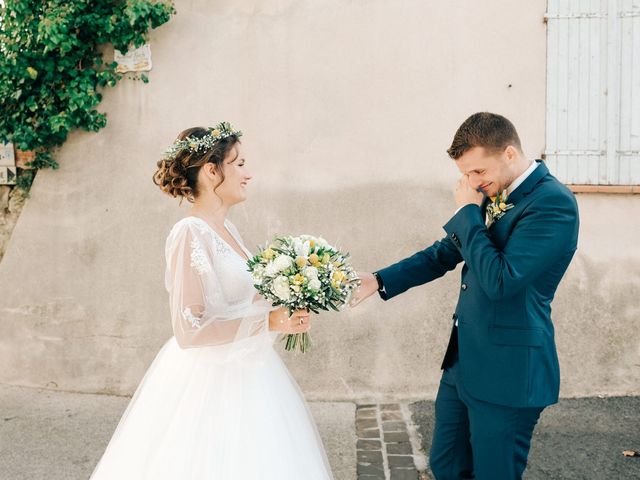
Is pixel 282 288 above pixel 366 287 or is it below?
above

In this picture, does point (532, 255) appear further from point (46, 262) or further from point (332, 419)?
point (46, 262)

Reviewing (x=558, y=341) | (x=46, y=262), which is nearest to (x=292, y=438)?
(x=558, y=341)

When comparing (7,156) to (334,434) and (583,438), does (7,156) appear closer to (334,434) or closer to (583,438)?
(334,434)

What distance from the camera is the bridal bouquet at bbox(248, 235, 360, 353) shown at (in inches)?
112

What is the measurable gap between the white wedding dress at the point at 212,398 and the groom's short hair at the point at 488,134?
→ 1.21m

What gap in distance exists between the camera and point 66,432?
5.06 meters

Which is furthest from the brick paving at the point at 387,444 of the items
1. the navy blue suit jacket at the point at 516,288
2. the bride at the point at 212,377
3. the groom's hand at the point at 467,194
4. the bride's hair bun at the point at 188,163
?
the bride's hair bun at the point at 188,163

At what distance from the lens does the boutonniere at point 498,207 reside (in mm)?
3008

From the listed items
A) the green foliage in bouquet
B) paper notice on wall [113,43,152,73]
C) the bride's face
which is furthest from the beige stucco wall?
the bride's face

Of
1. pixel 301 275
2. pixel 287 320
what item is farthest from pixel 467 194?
pixel 287 320

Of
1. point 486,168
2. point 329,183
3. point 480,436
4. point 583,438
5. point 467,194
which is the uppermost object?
point 486,168

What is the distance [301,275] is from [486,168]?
0.99 meters

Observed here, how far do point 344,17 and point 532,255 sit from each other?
3.38 metres

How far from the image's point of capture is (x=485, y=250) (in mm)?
2852
